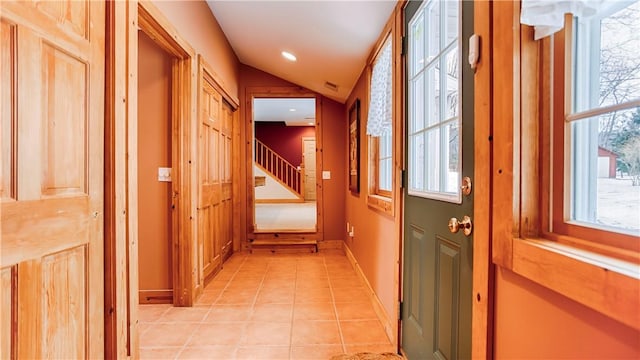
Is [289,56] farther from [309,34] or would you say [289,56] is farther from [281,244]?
[281,244]

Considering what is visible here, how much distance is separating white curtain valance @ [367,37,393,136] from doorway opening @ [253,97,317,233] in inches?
223

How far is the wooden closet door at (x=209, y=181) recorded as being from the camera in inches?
115

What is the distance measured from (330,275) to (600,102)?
3.09 metres

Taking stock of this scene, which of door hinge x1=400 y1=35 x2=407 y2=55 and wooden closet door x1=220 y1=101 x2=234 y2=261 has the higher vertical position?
door hinge x1=400 y1=35 x2=407 y2=55

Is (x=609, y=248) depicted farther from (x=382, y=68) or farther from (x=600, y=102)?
(x=382, y=68)

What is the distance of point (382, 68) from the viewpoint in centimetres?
250

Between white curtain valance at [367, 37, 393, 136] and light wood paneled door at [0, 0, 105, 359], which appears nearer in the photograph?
light wood paneled door at [0, 0, 105, 359]

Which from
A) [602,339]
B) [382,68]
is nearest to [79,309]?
[602,339]

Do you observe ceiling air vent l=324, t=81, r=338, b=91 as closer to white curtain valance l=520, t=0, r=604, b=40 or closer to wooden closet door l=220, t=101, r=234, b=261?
wooden closet door l=220, t=101, r=234, b=261

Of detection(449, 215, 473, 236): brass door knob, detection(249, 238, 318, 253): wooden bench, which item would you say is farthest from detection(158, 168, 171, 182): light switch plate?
detection(449, 215, 473, 236): brass door knob

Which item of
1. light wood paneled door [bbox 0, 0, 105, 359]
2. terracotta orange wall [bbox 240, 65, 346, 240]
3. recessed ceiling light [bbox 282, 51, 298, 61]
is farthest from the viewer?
terracotta orange wall [bbox 240, 65, 346, 240]

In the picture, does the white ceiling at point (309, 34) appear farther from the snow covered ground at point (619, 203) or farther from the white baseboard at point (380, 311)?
the white baseboard at point (380, 311)

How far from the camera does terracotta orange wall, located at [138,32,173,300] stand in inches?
102


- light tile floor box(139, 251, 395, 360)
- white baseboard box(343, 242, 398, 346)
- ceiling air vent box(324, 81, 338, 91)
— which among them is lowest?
light tile floor box(139, 251, 395, 360)
